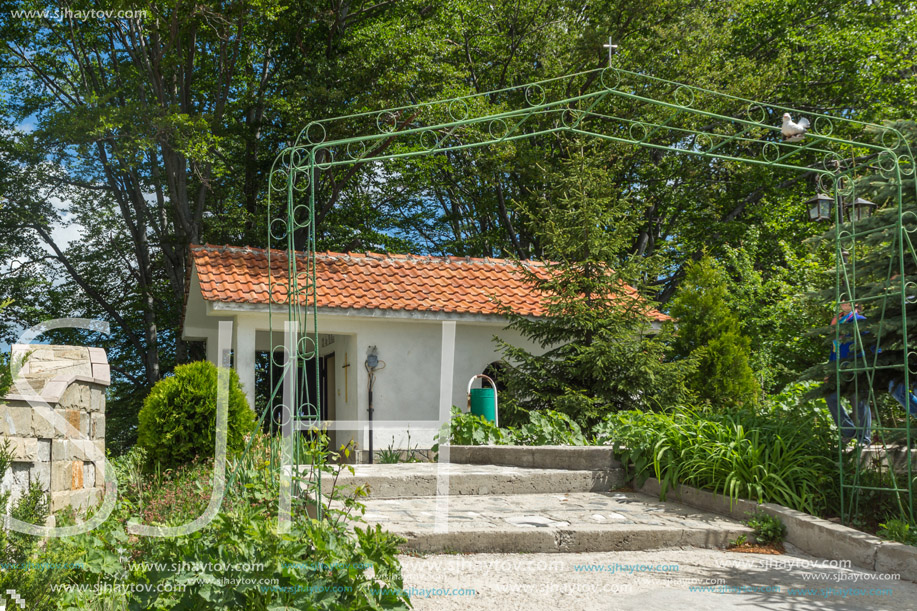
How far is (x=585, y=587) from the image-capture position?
4617 mm

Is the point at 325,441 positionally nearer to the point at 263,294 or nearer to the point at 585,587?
the point at 585,587

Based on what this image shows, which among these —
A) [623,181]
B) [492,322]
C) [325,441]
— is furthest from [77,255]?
[325,441]

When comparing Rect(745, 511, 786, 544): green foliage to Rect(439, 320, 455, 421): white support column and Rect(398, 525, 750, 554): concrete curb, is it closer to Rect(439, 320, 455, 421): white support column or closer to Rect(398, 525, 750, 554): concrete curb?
Rect(398, 525, 750, 554): concrete curb

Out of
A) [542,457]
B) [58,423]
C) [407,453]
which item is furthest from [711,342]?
[58,423]

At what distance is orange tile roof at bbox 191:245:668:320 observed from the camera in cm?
1204

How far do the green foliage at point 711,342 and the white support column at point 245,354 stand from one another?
723 centimetres

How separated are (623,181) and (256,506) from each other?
18.1 metres

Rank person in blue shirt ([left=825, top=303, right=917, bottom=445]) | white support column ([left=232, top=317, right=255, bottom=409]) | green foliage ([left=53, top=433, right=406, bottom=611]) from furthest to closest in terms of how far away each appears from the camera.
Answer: white support column ([left=232, top=317, right=255, bottom=409]) < person in blue shirt ([left=825, top=303, right=917, bottom=445]) < green foliage ([left=53, top=433, right=406, bottom=611])

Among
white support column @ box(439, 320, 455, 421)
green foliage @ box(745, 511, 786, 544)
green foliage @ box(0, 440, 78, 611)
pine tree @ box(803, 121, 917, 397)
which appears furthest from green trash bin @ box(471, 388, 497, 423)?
green foliage @ box(0, 440, 78, 611)

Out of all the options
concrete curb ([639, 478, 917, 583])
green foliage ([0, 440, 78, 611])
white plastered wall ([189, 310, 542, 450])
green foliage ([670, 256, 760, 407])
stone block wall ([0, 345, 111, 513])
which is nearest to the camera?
green foliage ([0, 440, 78, 611])

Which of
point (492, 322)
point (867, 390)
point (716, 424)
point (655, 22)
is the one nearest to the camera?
point (867, 390)

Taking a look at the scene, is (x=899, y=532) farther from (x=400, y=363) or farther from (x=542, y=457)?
(x=400, y=363)

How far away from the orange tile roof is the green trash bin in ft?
6.74

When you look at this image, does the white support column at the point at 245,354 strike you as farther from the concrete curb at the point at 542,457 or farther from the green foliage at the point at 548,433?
the green foliage at the point at 548,433
